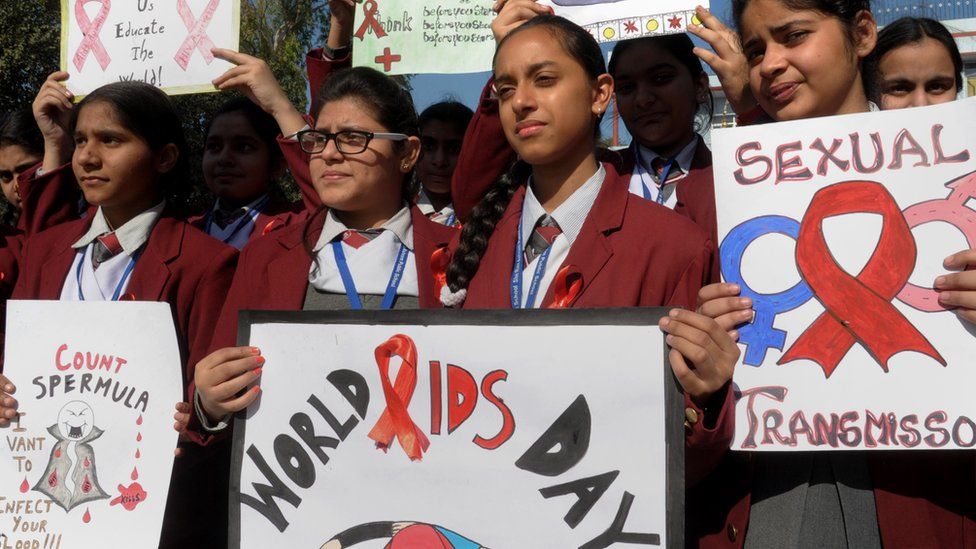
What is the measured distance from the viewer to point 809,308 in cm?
217

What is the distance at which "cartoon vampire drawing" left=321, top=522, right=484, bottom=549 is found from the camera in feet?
7.13

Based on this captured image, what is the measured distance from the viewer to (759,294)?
2.20 metres

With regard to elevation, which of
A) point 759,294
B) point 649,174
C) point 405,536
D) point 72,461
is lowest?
point 405,536

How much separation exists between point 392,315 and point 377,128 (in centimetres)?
108

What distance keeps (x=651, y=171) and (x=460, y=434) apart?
177 centimetres

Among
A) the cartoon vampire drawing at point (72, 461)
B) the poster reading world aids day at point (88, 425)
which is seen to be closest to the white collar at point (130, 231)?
the poster reading world aids day at point (88, 425)

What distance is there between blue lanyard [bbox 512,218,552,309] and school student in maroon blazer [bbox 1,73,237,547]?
1.21m

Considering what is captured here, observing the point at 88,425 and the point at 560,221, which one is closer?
the point at 560,221

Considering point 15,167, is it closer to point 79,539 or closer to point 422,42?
point 422,42

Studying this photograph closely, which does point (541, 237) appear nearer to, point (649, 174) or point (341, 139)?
point (341, 139)

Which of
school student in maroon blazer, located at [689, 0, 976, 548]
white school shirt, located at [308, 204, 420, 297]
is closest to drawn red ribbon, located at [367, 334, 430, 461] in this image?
white school shirt, located at [308, 204, 420, 297]

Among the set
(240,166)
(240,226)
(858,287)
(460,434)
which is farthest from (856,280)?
(240,166)

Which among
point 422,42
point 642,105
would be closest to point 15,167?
point 422,42

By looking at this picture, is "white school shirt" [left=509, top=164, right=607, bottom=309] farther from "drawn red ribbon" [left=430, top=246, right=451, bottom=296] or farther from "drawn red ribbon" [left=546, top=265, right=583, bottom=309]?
"drawn red ribbon" [left=430, top=246, right=451, bottom=296]
